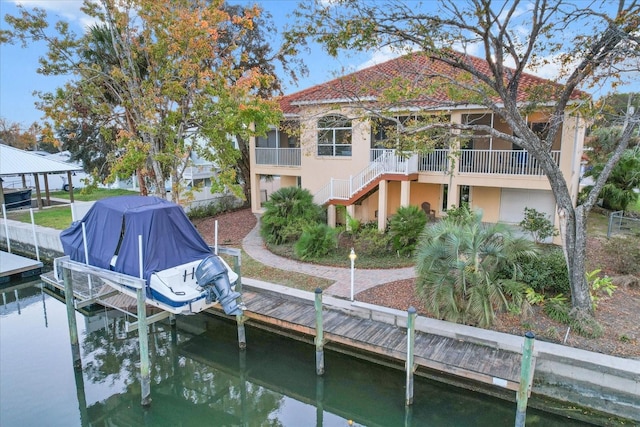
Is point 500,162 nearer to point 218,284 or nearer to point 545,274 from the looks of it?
point 545,274

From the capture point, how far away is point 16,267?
16875 mm

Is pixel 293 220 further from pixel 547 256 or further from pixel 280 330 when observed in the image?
pixel 547 256

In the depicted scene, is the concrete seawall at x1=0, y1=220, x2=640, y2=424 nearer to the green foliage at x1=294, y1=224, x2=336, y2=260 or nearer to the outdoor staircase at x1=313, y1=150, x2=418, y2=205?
the green foliage at x1=294, y1=224, x2=336, y2=260

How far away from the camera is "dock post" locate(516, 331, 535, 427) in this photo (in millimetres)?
6750

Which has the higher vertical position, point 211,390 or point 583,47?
point 583,47

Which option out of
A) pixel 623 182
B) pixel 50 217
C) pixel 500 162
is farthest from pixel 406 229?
pixel 50 217

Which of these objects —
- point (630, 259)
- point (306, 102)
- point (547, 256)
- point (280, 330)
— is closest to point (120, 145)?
point (306, 102)

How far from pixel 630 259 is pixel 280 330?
1022cm

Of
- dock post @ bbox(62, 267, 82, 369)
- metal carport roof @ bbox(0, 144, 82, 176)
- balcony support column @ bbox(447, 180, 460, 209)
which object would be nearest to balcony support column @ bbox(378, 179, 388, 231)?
balcony support column @ bbox(447, 180, 460, 209)

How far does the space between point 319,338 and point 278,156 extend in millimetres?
13889

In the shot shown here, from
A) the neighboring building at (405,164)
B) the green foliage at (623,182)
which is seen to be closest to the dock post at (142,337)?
the neighboring building at (405,164)

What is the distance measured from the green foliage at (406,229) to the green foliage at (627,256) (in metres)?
5.73

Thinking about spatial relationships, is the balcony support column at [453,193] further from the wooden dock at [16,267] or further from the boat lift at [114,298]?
the wooden dock at [16,267]

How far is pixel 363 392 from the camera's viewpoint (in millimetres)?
8844
